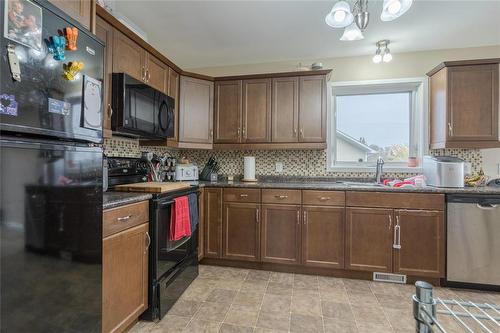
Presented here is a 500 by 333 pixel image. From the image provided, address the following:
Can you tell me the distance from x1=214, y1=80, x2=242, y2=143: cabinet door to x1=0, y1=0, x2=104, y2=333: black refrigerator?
→ 1.95m

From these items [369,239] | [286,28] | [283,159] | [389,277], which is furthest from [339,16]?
[389,277]

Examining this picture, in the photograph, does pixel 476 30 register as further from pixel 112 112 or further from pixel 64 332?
pixel 64 332

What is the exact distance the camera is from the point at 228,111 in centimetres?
320

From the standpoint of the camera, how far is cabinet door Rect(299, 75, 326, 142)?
9.74 feet

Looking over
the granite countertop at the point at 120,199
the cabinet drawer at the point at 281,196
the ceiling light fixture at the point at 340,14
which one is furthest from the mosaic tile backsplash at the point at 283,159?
the ceiling light fixture at the point at 340,14

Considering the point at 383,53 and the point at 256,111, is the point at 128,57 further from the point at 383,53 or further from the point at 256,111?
the point at 383,53

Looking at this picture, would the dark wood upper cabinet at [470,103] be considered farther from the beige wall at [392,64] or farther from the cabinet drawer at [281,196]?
the cabinet drawer at [281,196]

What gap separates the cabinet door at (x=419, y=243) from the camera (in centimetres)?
241

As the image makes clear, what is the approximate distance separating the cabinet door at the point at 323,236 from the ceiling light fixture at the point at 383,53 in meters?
1.70

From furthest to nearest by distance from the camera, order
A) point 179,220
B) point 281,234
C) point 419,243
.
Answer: point 281,234
point 419,243
point 179,220

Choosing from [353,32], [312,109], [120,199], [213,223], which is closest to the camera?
[120,199]

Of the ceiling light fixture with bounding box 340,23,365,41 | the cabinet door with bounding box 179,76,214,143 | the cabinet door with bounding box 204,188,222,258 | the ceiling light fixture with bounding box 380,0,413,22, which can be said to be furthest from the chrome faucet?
the cabinet door with bounding box 179,76,214,143

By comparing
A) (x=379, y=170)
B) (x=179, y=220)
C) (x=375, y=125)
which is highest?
(x=375, y=125)

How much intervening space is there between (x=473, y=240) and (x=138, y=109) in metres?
3.15
